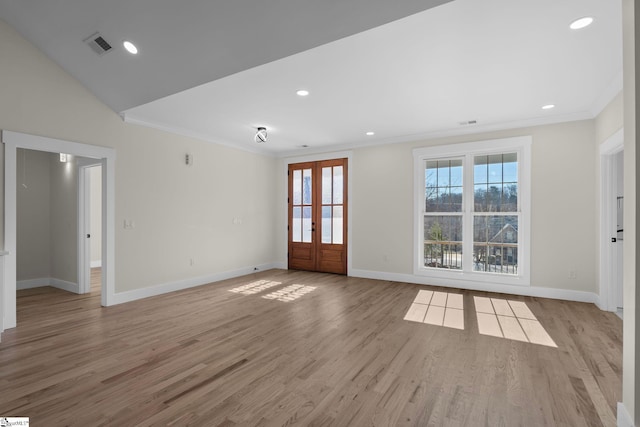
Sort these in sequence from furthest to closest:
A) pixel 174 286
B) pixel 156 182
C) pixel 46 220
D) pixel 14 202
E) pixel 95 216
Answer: pixel 95 216 → pixel 46 220 → pixel 174 286 → pixel 156 182 → pixel 14 202

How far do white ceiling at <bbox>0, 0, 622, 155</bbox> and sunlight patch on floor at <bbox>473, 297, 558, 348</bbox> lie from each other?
2686mm

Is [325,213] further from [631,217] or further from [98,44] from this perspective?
[631,217]

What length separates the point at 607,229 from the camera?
4020mm

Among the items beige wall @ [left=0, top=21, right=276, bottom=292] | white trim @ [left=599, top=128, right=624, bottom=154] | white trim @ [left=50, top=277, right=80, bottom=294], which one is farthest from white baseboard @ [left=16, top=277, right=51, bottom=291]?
white trim @ [left=599, top=128, right=624, bottom=154]

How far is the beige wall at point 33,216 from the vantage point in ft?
17.3

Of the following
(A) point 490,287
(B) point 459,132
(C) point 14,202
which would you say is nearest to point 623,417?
(A) point 490,287

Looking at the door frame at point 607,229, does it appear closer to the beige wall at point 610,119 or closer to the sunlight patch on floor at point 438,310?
the beige wall at point 610,119

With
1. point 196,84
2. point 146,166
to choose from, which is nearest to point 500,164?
point 196,84

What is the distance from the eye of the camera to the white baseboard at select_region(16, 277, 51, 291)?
5227 mm

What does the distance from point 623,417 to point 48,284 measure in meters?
7.58

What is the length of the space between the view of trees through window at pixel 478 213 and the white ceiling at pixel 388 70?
0.69 metres

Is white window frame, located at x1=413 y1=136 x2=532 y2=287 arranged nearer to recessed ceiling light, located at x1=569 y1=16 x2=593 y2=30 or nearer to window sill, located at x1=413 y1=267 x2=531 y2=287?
window sill, located at x1=413 y1=267 x2=531 y2=287

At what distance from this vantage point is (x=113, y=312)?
3.99 m

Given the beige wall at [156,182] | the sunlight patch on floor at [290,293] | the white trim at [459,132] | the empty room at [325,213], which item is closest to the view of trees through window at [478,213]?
the empty room at [325,213]
